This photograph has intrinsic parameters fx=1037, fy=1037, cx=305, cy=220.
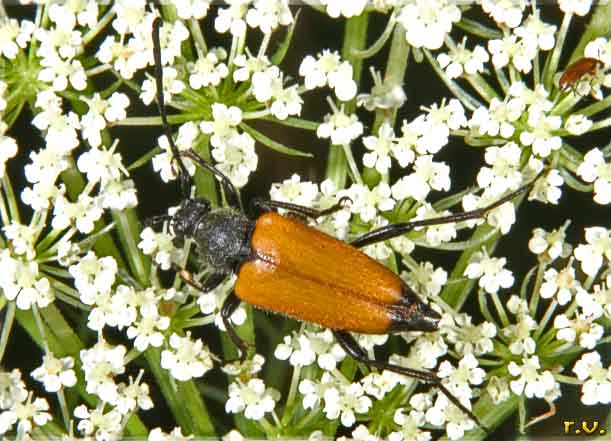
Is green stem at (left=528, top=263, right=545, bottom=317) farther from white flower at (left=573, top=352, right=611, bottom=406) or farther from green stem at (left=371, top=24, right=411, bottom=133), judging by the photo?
green stem at (left=371, top=24, right=411, bottom=133)

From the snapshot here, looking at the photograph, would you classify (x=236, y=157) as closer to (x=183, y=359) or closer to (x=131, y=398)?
(x=183, y=359)

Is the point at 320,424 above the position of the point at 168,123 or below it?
below

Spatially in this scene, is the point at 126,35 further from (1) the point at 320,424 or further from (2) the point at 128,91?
(1) the point at 320,424

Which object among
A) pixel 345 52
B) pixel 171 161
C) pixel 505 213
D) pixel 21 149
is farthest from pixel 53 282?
pixel 505 213

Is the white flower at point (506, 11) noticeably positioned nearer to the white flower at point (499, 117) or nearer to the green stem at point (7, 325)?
the white flower at point (499, 117)

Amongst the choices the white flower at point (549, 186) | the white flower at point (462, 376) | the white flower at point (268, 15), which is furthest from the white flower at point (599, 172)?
the white flower at point (268, 15)
